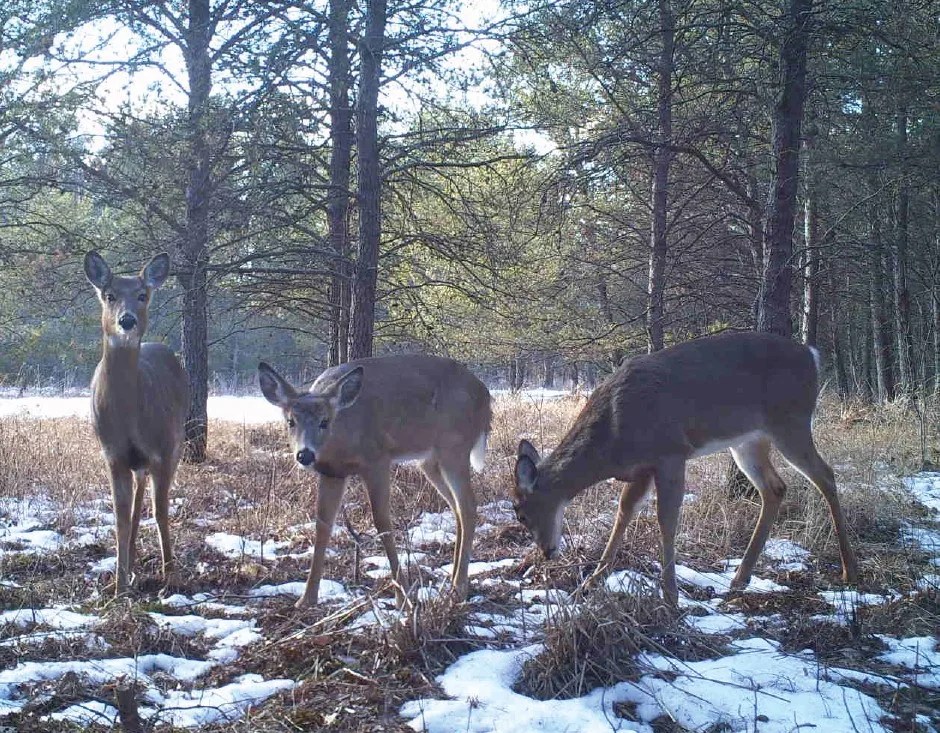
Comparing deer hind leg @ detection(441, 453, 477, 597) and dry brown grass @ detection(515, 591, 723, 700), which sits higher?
deer hind leg @ detection(441, 453, 477, 597)

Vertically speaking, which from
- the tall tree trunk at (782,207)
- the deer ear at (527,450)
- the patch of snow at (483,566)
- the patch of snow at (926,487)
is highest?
the tall tree trunk at (782,207)

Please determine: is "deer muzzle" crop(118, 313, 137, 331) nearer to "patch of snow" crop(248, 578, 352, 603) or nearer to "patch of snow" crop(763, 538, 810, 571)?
"patch of snow" crop(248, 578, 352, 603)

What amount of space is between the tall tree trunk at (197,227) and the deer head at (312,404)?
3.49m

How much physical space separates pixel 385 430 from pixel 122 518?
6.17 ft

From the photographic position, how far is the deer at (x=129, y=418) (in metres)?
6.12

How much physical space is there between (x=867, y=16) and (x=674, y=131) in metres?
6.24

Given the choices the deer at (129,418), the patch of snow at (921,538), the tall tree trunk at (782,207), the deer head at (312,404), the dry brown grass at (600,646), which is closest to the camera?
the dry brown grass at (600,646)

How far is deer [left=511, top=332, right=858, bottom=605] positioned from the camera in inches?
235

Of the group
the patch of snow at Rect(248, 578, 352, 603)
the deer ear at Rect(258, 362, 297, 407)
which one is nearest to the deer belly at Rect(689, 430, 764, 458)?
the patch of snow at Rect(248, 578, 352, 603)

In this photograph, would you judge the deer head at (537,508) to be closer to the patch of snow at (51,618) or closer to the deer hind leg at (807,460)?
the deer hind leg at (807,460)

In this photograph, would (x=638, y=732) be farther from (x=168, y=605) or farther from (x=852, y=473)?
(x=852, y=473)

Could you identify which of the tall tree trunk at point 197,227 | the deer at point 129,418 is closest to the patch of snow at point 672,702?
the deer at point 129,418

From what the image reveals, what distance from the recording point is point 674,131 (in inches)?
539

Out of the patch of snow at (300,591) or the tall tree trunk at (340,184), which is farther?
the tall tree trunk at (340,184)
